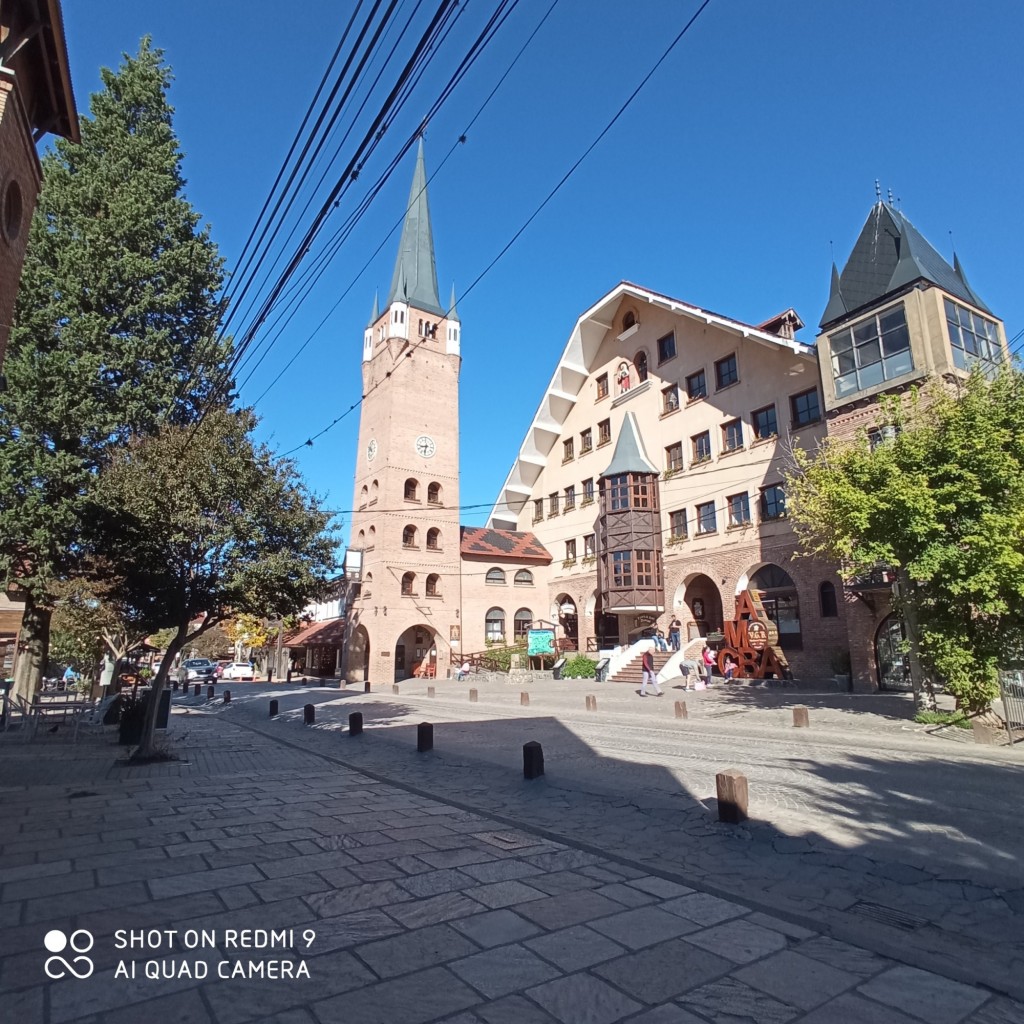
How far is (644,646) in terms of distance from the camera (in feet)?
92.1

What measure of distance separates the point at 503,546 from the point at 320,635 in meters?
12.5

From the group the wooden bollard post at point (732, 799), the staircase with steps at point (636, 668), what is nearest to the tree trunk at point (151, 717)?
the wooden bollard post at point (732, 799)

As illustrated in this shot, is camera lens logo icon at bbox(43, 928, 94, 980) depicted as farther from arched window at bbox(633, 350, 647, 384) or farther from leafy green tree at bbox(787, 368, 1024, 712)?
arched window at bbox(633, 350, 647, 384)

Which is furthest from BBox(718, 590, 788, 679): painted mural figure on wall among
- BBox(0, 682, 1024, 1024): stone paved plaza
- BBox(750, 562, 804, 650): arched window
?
BBox(0, 682, 1024, 1024): stone paved plaza

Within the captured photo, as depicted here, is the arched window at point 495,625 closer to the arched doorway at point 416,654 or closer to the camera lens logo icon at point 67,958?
the arched doorway at point 416,654

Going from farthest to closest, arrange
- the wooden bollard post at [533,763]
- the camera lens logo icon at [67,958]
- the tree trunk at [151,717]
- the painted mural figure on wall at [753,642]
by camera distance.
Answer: the painted mural figure on wall at [753,642], the tree trunk at [151,717], the wooden bollard post at [533,763], the camera lens logo icon at [67,958]

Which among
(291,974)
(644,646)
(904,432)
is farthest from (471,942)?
→ (644,646)

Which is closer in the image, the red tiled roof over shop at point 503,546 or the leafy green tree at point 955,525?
the leafy green tree at point 955,525

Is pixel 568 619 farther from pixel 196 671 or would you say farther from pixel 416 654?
pixel 196 671

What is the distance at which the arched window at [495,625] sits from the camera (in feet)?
121

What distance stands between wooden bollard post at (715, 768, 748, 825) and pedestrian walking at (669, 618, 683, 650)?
75.8 ft

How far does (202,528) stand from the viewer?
1064cm

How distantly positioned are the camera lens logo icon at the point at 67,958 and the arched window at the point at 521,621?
3420 centimetres

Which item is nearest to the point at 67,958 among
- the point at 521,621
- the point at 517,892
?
the point at 517,892
